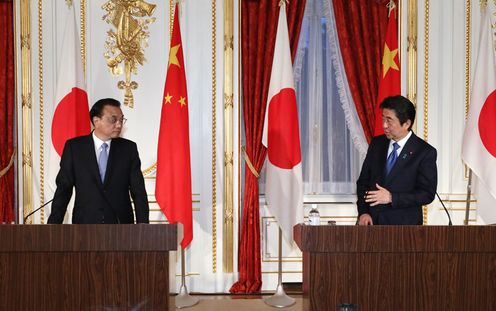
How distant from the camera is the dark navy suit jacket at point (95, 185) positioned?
10.3 ft

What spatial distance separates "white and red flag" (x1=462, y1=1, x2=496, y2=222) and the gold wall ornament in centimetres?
298

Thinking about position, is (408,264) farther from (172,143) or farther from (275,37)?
(275,37)

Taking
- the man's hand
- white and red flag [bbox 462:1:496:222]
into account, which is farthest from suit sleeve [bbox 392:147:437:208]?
white and red flag [bbox 462:1:496:222]

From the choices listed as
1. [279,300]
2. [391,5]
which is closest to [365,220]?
[279,300]

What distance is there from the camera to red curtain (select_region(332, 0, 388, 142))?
512 centimetres

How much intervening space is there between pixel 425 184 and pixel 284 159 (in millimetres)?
1773

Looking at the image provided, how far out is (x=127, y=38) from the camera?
5.04 meters

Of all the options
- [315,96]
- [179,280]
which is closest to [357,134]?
[315,96]

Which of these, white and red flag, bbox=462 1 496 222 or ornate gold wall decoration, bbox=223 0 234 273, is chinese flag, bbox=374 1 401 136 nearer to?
white and red flag, bbox=462 1 496 222

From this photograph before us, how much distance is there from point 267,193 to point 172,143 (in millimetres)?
924

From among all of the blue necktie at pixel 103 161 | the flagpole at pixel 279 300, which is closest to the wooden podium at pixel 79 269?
the blue necktie at pixel 103 161

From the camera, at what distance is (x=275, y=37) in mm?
5074

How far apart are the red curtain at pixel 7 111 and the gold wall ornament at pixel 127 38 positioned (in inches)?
34.5

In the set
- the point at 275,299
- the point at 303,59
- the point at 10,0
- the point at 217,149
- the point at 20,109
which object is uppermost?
the point at 10,0
